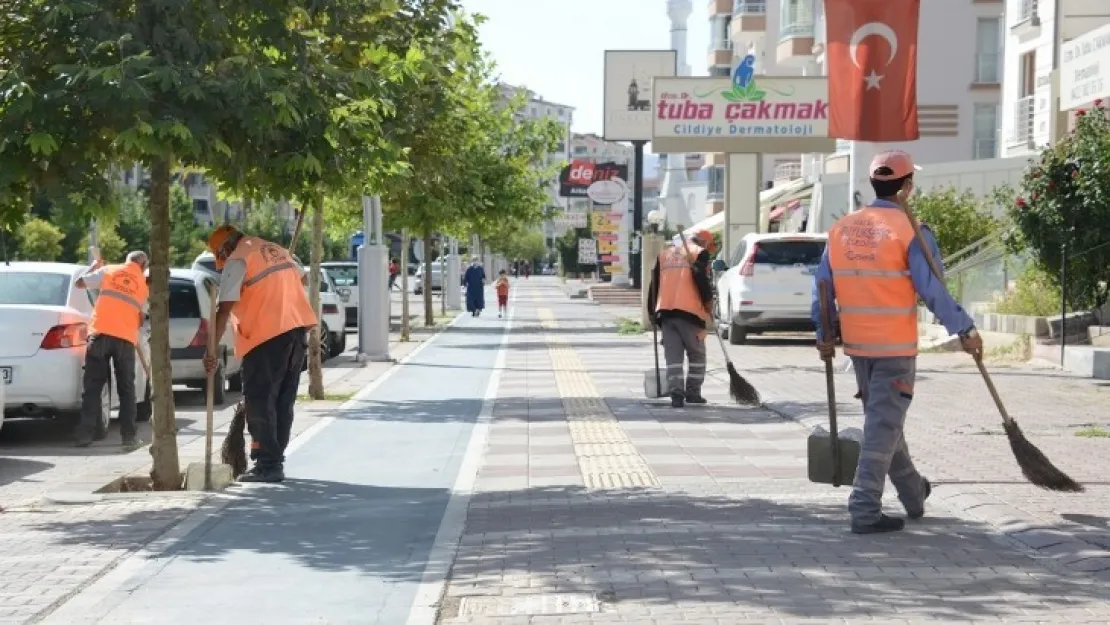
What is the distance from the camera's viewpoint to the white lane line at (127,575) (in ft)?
23.1

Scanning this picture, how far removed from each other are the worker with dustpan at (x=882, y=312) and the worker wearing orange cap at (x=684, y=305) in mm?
8274

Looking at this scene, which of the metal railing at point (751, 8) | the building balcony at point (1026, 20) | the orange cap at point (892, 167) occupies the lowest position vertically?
the orange cap at point (892, 167)

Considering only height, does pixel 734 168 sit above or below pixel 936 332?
above

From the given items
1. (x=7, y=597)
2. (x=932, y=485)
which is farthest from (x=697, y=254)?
(x=7, y=597)

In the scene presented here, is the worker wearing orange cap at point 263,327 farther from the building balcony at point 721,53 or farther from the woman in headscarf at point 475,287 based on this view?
the building balcony at point 721,53

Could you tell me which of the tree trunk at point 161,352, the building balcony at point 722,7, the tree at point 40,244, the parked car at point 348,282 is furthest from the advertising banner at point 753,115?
the building balcony at point 722,7

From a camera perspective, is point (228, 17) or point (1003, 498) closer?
point (1003, 498)

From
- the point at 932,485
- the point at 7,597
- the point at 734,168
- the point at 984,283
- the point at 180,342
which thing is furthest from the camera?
the point at 734,168

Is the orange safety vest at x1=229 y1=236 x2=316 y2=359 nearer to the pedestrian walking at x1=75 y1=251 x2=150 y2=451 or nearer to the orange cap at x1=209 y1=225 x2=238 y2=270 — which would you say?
the orange cap at x1=209 y1=225 x2=238 y2=270

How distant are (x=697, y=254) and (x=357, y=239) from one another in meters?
41.7

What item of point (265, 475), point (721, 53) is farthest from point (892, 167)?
point (721, 53)

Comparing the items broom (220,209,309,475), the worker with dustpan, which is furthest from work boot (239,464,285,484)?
the worker with dustpan

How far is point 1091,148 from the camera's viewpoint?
2072 centimetres

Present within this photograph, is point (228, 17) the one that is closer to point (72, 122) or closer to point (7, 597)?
point (72, 122)
